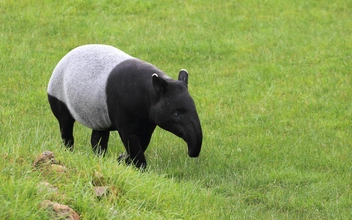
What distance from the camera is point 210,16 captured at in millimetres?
17594

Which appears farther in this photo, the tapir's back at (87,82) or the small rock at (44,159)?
the tapir's back at (87,82)

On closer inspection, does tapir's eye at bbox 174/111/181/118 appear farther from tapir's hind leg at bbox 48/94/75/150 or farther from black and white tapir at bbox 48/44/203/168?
tapir's hind leg at bbox 48/94/75/150

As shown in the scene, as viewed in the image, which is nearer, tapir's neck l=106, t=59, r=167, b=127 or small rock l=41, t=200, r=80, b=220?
small rock l=41, t=200, r=80, b=220

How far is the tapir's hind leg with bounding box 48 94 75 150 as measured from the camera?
367 inches

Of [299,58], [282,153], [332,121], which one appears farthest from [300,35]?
[282,153]

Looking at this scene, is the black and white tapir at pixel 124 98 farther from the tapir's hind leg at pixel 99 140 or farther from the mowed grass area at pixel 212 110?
the mowed grass area at pixel 212 110

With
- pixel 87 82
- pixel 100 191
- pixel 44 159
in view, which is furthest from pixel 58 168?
pixel 87 82

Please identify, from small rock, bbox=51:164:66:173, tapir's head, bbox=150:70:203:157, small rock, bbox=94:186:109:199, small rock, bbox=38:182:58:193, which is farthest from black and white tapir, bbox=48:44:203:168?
small rock, bbox=38:182:58:193

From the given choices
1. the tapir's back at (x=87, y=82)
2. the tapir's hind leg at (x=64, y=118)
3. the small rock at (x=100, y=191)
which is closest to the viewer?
the small rock at (x=100, y=191)

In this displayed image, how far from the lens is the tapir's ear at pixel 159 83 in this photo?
8.13m

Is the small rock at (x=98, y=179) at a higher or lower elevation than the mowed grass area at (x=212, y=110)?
higher

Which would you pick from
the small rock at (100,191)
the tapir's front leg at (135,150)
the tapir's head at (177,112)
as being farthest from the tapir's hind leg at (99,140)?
the small rock at (100,191)

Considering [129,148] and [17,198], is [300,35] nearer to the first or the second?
[129,148]

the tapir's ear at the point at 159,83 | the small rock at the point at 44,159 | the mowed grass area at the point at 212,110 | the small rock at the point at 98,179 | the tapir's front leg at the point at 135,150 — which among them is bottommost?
the mowed grass area at the point at 212,110
